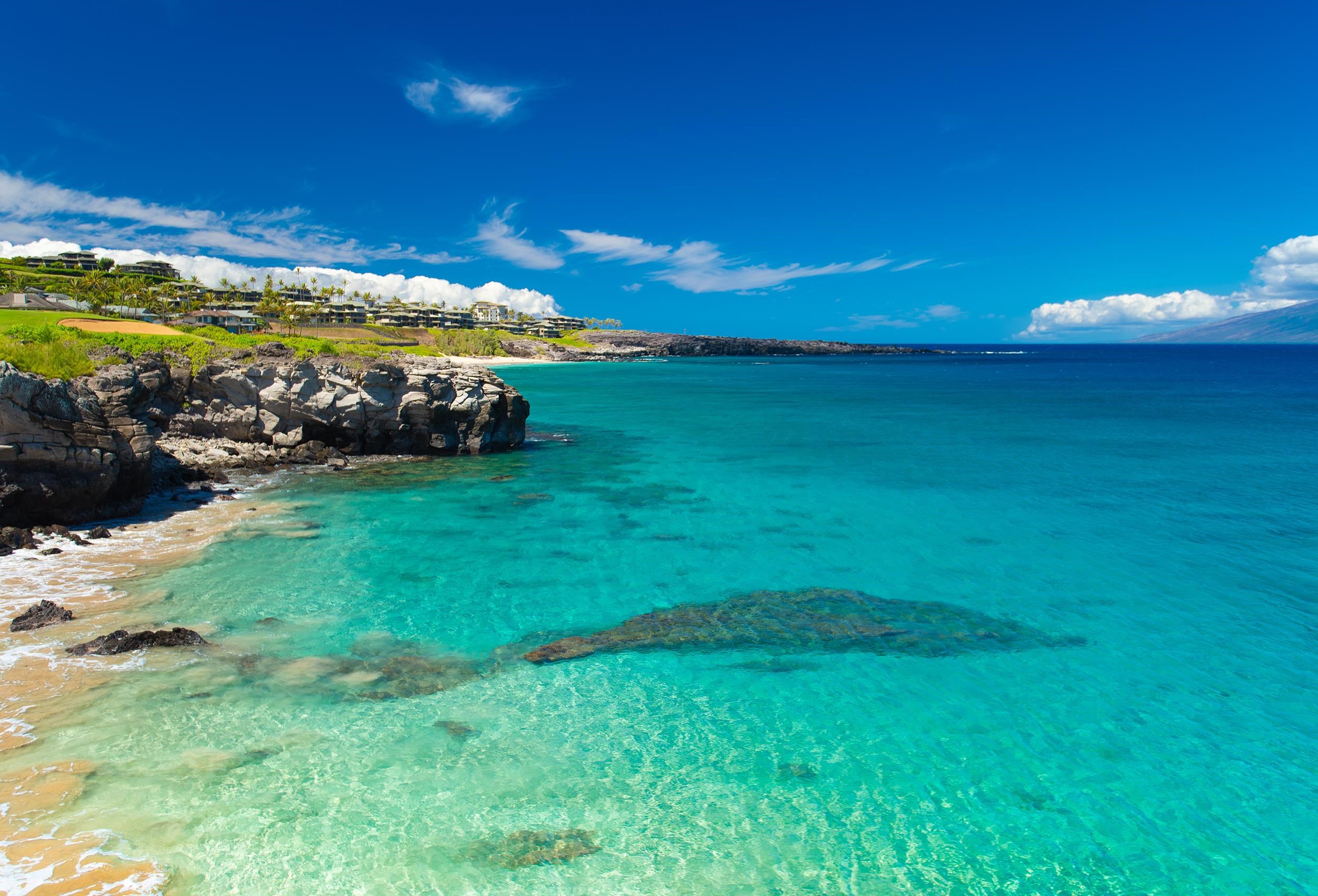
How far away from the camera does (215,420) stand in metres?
33.2

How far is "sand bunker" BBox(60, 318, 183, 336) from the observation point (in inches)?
1518

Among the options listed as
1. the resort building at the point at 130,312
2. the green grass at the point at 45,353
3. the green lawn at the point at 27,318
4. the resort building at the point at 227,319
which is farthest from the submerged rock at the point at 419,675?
the resort building at the point at 227,319

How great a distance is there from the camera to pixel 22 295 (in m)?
75.2

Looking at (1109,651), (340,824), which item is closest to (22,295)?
(340,824)

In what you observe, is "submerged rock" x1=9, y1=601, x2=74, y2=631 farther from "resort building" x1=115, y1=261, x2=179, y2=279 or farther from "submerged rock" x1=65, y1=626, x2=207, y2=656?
"resort building" x1=115, y1=261, x2=179, y2=279

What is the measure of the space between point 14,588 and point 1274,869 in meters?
23.6

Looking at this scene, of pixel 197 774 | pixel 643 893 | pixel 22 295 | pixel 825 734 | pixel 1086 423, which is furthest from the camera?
pixel 22 295

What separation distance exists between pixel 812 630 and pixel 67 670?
14.0 m

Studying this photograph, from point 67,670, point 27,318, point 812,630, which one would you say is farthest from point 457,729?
point 27,318

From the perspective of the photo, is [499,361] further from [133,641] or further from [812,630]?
[812,630]

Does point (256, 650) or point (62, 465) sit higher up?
point (62, 465)

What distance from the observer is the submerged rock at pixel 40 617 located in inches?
553

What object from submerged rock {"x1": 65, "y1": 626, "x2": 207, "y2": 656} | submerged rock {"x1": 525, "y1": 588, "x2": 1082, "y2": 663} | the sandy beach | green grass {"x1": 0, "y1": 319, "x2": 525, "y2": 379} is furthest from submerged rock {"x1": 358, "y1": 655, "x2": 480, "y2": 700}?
the sandy beach

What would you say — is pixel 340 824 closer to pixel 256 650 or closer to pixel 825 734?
pixel 256 650
